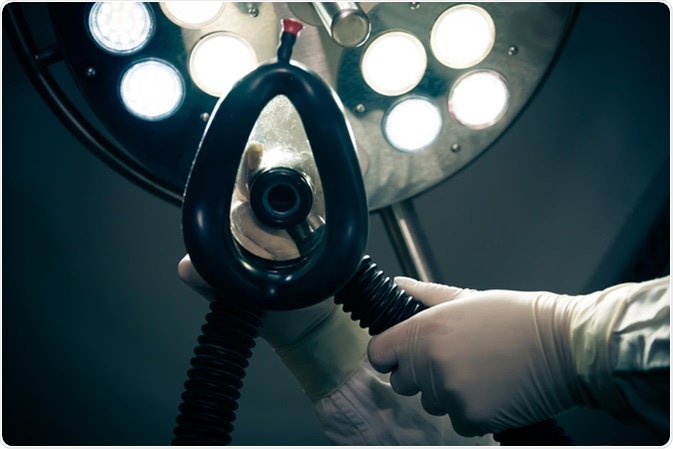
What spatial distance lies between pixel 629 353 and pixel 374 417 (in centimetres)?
42

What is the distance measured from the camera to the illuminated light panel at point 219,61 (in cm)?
89

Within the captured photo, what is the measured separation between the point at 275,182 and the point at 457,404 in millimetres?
390

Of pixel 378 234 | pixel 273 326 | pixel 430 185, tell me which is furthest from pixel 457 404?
pixel 378 234

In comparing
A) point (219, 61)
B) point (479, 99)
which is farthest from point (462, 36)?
point (219, 61)

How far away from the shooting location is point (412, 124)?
38.7 inches

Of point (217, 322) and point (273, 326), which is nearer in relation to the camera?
point (217, 322)

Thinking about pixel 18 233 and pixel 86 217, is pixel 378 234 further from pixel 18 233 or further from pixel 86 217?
pixel 18 233

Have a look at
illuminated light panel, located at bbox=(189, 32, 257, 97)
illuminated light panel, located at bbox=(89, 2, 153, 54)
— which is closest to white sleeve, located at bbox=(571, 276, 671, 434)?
illuminated light panel, located at bbox=(189, 32, 257, 97)

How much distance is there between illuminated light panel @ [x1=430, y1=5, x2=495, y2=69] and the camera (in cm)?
94

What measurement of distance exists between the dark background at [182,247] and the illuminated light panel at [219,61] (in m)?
0.32

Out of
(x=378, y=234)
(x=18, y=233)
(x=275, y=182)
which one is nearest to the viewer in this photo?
(x=275, y=182)

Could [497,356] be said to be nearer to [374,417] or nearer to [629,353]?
[629,353]

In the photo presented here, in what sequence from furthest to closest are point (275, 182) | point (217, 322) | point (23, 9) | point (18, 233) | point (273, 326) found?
1. point (18, 233)
2. point (23, 9)
3. point (273, 326)
4. point (217, 322)
5. point (275, 182)

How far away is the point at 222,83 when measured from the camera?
908 mm
